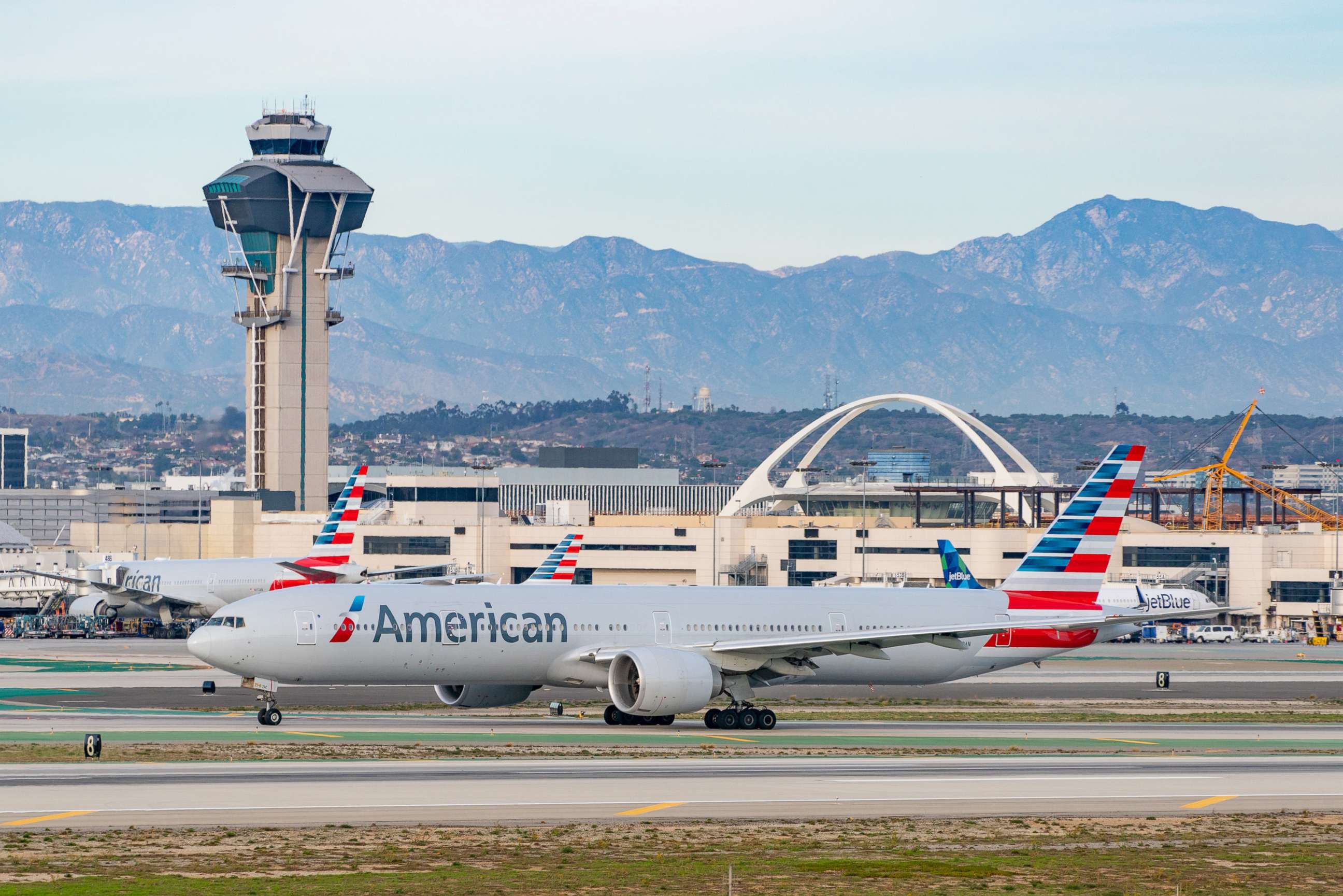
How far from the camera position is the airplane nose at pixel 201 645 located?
169 feet

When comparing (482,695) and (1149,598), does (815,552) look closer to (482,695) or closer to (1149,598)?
(1149,598)

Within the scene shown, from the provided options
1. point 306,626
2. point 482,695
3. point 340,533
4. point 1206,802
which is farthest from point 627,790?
point 340,533

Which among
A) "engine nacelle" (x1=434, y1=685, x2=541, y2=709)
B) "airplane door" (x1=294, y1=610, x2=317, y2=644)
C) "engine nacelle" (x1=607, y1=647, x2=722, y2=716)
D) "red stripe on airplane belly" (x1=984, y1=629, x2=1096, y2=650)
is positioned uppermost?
"airplane door" (x1=294, y1=610, x2=317, y2=644)

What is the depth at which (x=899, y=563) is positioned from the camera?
6747 inches

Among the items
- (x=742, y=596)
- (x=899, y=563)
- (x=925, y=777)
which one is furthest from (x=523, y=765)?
(x=899, y=563)

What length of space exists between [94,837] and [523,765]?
44.7 feet

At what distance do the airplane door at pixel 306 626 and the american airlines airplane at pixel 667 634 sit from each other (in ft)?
0.11

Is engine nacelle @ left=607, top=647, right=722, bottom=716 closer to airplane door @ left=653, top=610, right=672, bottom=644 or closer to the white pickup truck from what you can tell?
airplane door @ left=653, top=610, right=672, bottom=644

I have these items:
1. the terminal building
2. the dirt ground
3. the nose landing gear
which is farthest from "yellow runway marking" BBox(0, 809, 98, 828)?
the terminal building

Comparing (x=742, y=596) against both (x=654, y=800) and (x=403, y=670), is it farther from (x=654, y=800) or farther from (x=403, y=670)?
(x=654, y=800)

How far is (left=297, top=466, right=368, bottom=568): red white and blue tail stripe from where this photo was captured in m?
110

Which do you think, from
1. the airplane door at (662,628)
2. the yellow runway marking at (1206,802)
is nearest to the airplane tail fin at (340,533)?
the airplane door at (662,628)

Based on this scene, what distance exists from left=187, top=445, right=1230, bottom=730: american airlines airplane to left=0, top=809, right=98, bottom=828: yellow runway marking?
18.3m

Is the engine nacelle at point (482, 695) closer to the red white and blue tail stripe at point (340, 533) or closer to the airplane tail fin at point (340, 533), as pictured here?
the airplane tail fin at point (340, 533)
